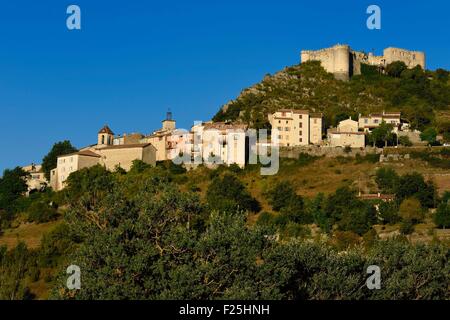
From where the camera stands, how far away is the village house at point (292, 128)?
80438 millimetres

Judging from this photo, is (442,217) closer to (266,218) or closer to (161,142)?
(266,218)

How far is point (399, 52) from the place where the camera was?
11400 cm

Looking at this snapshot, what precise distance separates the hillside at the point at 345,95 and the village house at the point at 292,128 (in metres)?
2.74

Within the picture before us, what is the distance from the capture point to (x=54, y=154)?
289 ft

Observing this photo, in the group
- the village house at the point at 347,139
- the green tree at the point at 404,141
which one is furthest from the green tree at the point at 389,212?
the green tree at the point at 404,141

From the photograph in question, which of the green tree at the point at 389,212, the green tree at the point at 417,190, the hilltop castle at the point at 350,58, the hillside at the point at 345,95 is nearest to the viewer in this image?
the green tree at the point at 389,212

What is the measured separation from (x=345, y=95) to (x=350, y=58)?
11348 millimetres

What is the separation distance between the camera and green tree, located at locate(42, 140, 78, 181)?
86438mm

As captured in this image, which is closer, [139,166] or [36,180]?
[139,166]

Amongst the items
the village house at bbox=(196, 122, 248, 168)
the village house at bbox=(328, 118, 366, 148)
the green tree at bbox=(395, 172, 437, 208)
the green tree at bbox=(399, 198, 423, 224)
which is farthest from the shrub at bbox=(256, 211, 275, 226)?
the village house at bbox=(328, 118, 366, 148)

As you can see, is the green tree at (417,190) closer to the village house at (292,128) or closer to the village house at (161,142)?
the village house at (292,128)

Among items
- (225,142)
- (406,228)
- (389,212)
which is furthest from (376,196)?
(225,142)
